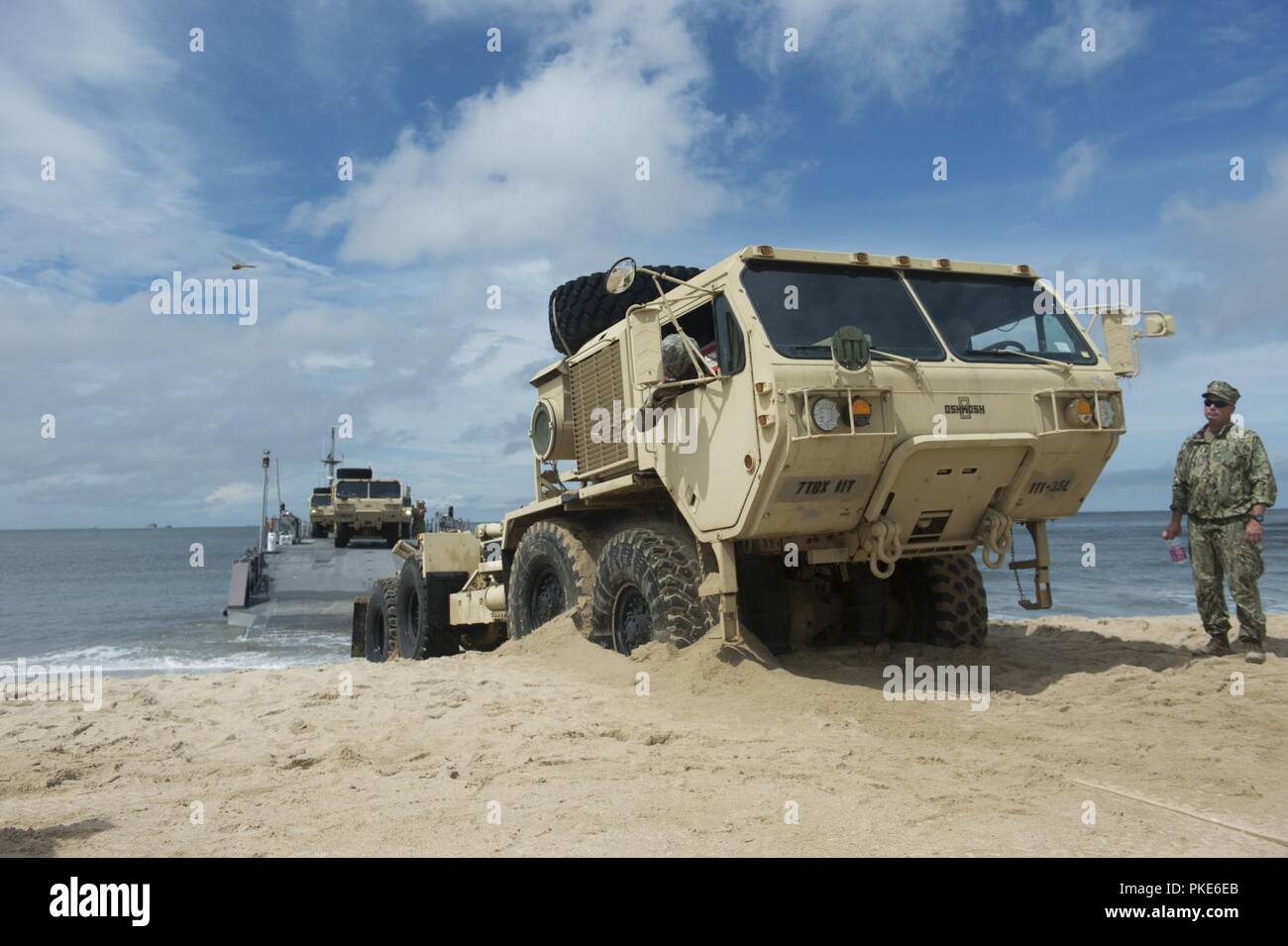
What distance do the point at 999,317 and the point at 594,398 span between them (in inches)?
122

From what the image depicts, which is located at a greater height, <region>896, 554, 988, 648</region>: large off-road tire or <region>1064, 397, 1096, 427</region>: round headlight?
<region>1064, 397, 1096, 427</region>: round headlight

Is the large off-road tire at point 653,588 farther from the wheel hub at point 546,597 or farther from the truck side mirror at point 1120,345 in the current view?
the truck side mirror at point 1120,345

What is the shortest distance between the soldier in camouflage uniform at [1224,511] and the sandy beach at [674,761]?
0.33 metres

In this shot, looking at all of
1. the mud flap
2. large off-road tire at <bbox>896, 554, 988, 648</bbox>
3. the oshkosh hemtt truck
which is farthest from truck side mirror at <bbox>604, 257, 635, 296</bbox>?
the mud flap

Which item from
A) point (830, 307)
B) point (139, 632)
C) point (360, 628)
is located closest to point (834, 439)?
point (830, 307)

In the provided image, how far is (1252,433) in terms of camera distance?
699cm

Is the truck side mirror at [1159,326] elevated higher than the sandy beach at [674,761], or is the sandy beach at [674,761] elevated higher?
the truck side mirror at [1159,326]

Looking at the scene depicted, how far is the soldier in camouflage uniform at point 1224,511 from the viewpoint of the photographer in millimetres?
6824

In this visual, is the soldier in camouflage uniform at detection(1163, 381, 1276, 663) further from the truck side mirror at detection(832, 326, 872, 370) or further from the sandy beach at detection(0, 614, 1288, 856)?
the truck side mirror at detection(832, 326, 872, 370)

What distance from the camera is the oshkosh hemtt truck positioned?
627cm

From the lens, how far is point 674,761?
16.9ft

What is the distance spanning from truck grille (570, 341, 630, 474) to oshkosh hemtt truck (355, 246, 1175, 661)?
0.09ft

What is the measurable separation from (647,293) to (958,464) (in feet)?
10.4

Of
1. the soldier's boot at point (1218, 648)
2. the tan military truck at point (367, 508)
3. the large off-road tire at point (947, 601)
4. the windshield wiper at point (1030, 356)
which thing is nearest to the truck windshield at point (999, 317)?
the windshield wiper at point (1030, 356)
